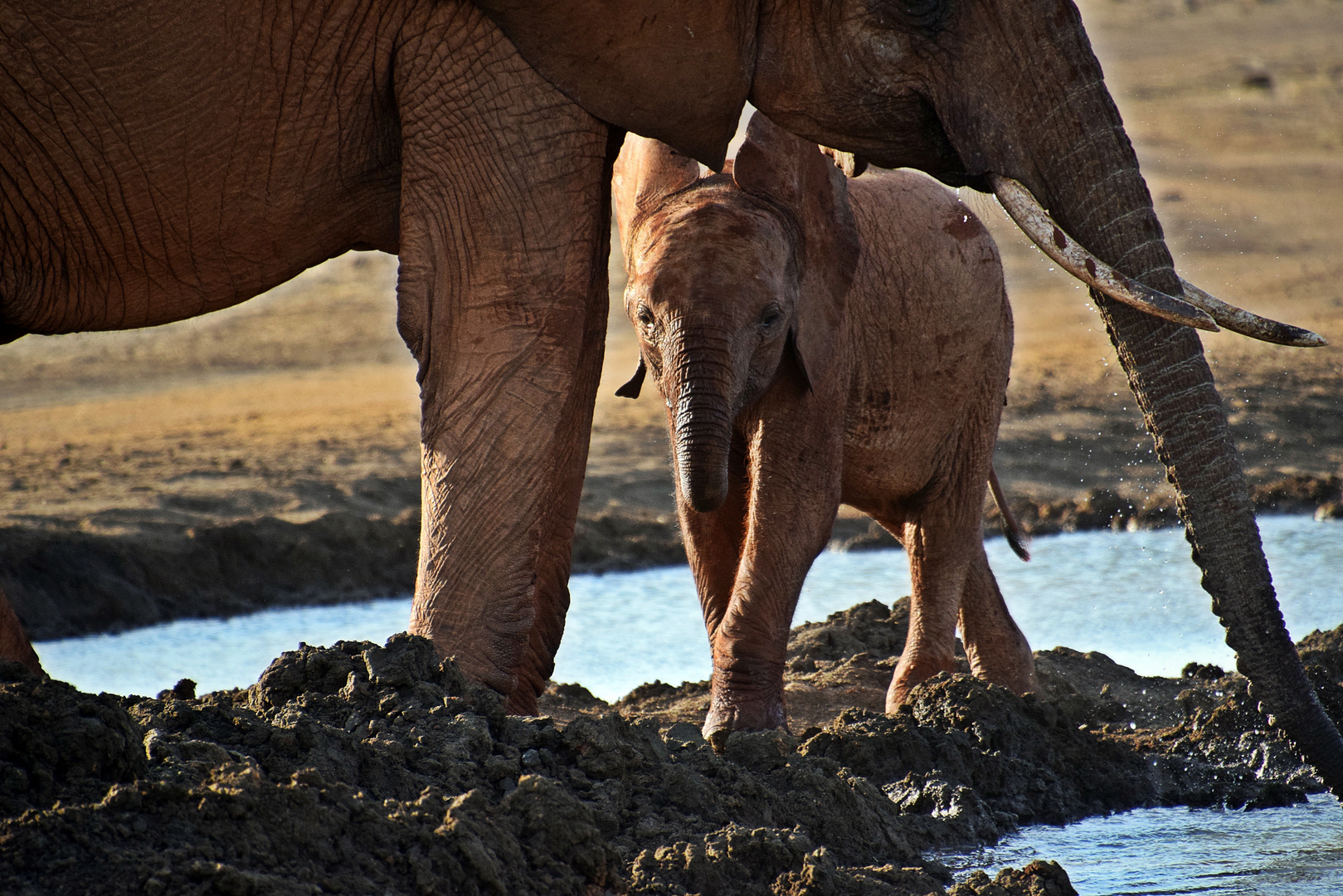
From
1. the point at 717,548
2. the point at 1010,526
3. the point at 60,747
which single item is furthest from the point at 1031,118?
the point at 1010,526

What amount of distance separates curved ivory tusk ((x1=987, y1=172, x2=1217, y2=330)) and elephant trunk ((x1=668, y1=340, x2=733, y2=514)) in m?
1.19

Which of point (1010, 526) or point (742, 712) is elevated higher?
point (1010, 526)

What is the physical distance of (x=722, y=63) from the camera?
3.82 m

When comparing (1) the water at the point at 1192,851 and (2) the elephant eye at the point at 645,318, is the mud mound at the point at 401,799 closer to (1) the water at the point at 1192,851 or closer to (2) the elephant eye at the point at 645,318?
(1) the water at the point at 1192,851

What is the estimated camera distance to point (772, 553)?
201 inches

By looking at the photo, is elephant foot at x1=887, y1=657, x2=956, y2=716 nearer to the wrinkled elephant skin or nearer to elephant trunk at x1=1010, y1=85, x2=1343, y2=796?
elephant trunk at x1=1010, y1=85, x2=1343, y2=796

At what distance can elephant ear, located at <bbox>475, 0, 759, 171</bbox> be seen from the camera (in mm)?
3666

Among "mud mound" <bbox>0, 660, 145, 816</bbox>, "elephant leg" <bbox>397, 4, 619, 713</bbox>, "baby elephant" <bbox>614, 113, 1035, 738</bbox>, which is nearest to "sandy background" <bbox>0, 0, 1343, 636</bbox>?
"baby elephant" <bbox>614, 113, 1035, 738</bbox>

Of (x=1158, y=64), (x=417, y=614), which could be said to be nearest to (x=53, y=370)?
(x=417, y=614)

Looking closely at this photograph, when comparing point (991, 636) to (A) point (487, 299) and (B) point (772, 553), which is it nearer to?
(B) point (772, 553)

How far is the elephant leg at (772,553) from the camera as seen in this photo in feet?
16.6

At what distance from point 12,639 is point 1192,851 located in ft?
9.72

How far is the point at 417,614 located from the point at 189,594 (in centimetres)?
572

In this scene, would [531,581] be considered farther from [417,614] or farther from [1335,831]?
[1335,831]
